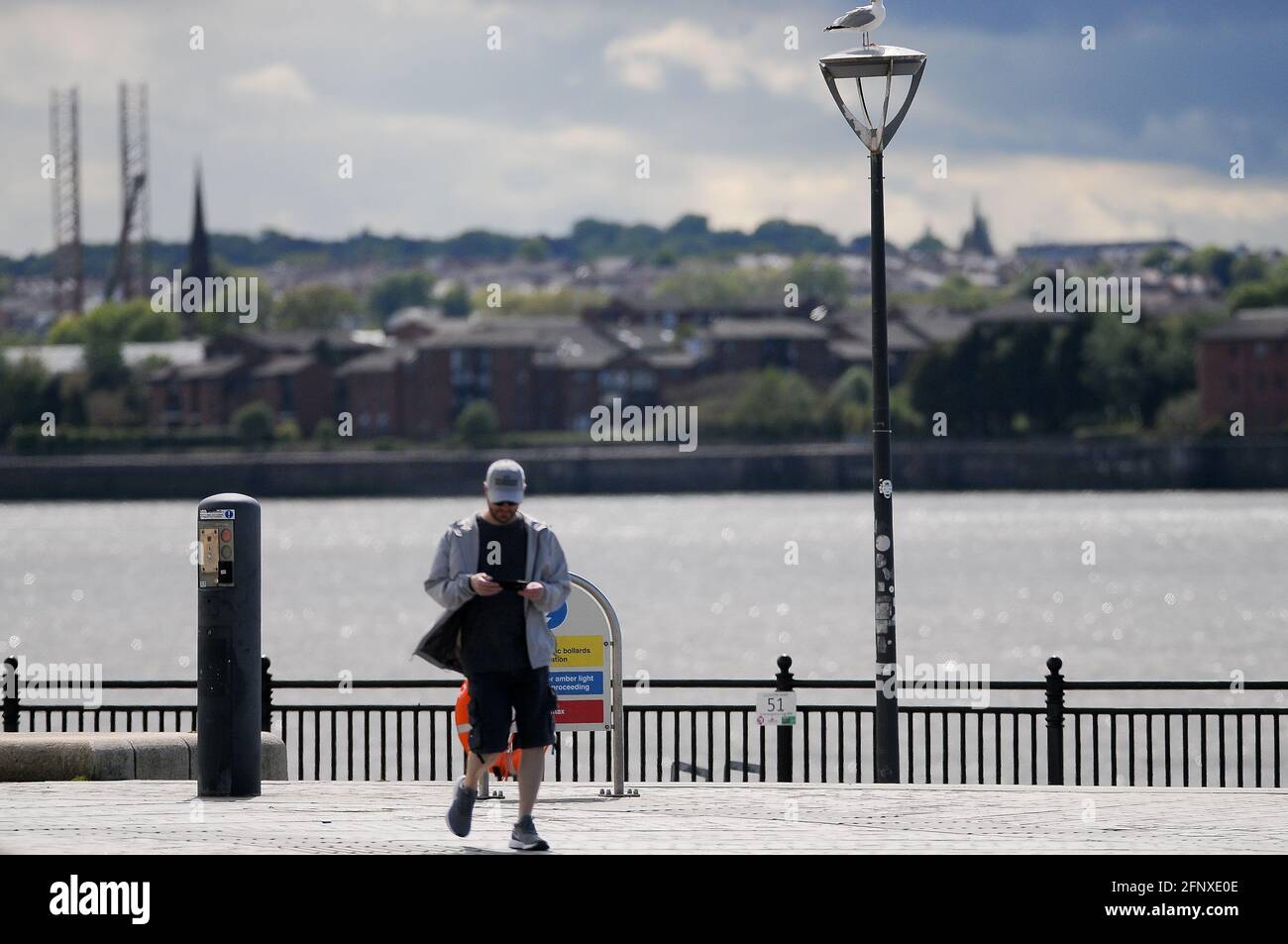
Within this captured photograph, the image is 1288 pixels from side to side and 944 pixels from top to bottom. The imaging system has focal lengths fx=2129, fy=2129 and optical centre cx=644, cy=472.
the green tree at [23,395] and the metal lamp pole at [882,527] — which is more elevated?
the green tree at [23,395]

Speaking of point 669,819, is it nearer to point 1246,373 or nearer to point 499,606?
point 499,606

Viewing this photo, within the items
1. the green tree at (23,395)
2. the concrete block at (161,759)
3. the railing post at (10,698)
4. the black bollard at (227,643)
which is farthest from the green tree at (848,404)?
the black bollard at (227,643)

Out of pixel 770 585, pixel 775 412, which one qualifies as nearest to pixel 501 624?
pixel 770 585

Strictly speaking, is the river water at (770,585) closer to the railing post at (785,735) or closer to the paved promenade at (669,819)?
the railing post at (785,735)

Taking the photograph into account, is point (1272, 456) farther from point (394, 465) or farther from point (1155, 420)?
point (394, 465)

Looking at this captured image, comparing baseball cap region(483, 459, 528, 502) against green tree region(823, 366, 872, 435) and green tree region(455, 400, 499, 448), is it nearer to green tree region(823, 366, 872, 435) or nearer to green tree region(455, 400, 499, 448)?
green tree region(823, 366, 872, 435)

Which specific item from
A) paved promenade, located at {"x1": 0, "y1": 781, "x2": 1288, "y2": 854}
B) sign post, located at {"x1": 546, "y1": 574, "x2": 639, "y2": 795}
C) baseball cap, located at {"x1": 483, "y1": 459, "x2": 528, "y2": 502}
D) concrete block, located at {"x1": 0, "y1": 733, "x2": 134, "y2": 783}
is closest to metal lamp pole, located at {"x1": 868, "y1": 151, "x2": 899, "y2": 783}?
paved promenade, located at {"x1": 0, "y1": 781, "x2": 1288, "y2": 854}

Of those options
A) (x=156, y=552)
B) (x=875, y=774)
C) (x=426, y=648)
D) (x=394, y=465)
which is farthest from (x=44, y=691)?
(x=394, y=465)

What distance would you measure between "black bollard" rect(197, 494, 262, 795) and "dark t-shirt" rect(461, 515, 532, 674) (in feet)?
8.37

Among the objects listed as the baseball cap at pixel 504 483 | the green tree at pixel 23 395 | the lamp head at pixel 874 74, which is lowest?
the baseball cap at pixel 504 483

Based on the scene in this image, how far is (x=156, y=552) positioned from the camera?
122812mm

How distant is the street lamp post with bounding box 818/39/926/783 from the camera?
15.4 metres

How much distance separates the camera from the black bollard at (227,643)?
12883mm

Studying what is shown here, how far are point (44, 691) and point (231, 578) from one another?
33.5 meters
